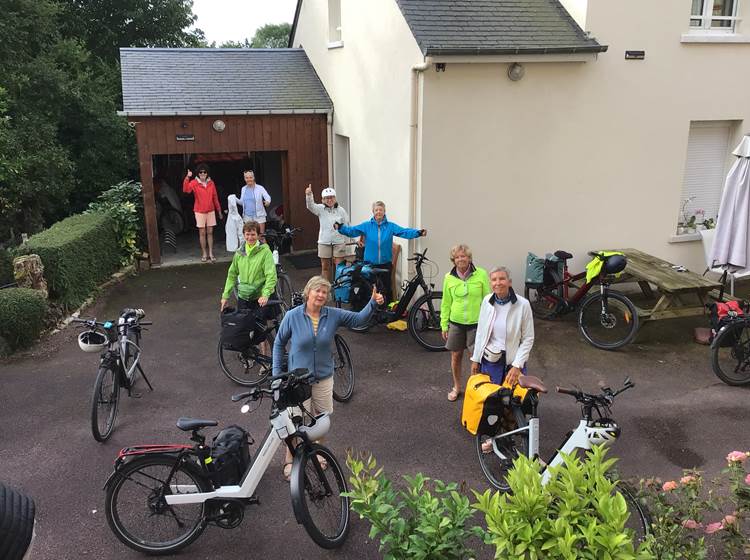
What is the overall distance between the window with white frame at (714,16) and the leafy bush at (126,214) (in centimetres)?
968

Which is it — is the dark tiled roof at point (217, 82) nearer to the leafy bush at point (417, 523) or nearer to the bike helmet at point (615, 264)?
the bike helmet at point (615, 264)

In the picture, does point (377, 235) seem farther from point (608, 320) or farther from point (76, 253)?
point (76, 253)

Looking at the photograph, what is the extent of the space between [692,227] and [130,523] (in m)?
9.07

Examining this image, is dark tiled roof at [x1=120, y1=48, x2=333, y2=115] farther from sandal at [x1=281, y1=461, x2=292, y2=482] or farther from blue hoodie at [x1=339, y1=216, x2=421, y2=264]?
sandal at [x1=281, y1=461, x2=292, y2=482]

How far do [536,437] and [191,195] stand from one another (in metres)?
12.6

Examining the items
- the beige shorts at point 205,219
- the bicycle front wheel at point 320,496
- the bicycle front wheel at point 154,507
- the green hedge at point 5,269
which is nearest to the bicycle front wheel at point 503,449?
the bicycle front wheel at point 320,496

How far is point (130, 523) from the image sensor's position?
4.36m

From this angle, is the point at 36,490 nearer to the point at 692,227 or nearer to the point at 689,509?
the point at 689,509

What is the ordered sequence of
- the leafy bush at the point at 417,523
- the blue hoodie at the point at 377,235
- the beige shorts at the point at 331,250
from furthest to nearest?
the beige shorts at the point at 331,250, the blue hoodie at the point at 377,235, the leafy bush at the point at 417,523

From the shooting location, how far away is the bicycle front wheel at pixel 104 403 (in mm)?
5649

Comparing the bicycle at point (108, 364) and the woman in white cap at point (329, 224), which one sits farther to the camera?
the woman in white cap at point (329, 224)

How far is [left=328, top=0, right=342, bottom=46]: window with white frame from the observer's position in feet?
39.2

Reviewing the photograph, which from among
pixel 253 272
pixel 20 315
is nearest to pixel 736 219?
pixel 253 272

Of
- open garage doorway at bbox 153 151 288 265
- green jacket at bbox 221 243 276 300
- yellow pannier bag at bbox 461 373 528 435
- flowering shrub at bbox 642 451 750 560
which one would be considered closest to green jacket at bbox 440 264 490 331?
yellow pannier bag at bbox 461 373 528 435
